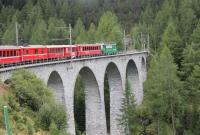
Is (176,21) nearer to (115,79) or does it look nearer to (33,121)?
(115,79)

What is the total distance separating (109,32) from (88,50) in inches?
1441

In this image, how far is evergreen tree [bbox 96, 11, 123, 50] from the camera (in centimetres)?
8569

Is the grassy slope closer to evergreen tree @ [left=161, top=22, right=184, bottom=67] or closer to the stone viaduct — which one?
the stone viaduct

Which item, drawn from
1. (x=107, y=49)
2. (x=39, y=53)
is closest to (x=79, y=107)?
(x=107, y=49)

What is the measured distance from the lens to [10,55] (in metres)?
33.5

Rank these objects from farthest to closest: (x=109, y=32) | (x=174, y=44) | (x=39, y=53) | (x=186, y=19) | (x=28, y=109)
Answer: (x=109, y=32), (x=186, y=19), (x=174, y=44), (x=39, y=53), (x=28, y=109)

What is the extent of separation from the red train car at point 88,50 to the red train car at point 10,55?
48.8 ft

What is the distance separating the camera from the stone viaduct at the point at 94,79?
1535 inches

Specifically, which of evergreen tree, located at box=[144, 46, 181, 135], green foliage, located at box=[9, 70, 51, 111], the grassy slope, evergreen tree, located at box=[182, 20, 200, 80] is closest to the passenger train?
green foliage, located at box=[9, 70, 51, 111]

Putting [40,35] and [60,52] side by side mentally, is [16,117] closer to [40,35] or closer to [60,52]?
[60,52]

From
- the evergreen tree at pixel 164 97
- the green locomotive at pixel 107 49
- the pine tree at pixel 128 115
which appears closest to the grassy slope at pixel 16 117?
the evergreen tree at pixel 164 97

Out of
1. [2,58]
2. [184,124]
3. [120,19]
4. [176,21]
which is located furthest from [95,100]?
[120,19]

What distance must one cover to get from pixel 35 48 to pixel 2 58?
753cm

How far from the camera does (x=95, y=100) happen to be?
52188mm
